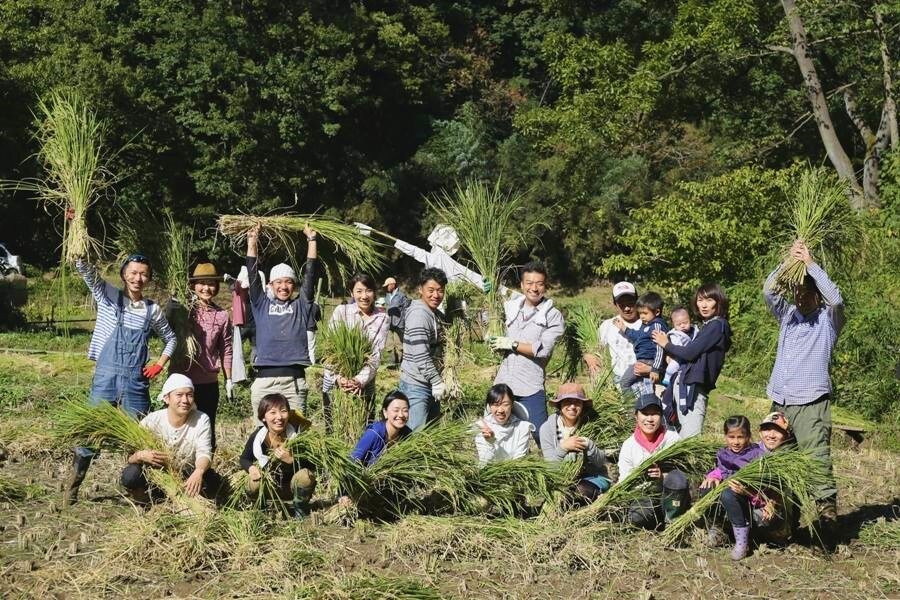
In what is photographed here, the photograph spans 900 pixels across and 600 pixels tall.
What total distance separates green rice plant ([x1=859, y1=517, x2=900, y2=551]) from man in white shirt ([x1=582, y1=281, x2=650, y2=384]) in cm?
148

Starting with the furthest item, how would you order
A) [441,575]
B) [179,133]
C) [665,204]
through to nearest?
1. [179,133]
2. [665,204]
3. [441,575]

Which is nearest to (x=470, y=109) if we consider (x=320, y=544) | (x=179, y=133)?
(x=179, y=133)

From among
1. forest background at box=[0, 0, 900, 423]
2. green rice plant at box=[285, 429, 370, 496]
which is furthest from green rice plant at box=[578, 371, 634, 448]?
forest background at box=[0, 0, 900, 423]

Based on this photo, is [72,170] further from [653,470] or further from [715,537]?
[715,537]

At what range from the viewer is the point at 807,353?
18.4 feet

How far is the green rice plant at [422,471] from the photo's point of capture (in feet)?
17.7

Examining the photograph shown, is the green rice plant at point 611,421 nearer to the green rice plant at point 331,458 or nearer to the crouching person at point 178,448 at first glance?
the green rice plant at point 331,458

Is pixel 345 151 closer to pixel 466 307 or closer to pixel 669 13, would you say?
pixel 669 13

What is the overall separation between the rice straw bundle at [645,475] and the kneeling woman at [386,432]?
3.27 feet

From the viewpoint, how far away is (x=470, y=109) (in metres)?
23.8

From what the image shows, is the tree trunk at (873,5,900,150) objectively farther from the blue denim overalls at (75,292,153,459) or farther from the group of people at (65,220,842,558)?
the blue denim overalls at (75,292,153,459)

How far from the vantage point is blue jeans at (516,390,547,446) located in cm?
599

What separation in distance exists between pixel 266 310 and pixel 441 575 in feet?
6.55

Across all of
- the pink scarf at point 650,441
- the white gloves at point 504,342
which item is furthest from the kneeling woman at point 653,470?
the white gloves at point 504,342
